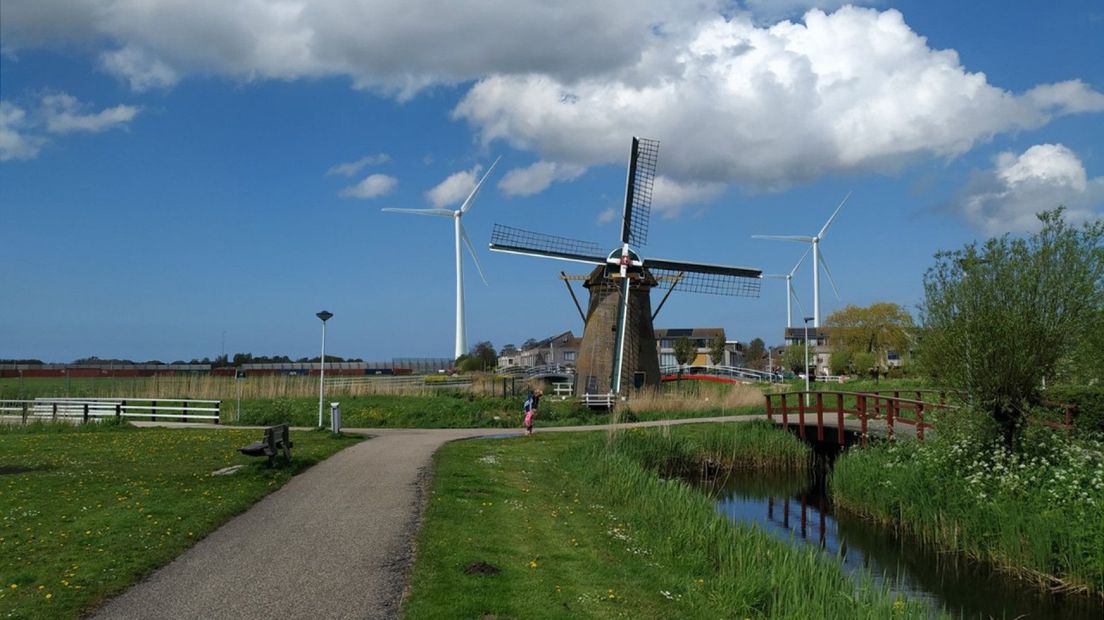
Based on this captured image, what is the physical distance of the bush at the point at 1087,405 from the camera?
747 inches

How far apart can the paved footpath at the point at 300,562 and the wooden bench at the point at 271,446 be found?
1.53 m

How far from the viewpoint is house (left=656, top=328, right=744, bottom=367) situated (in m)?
103

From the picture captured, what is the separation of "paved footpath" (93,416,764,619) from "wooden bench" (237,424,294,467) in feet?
5.01

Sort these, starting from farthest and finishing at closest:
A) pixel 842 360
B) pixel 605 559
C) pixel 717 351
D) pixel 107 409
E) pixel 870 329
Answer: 1. pixel 717 351
2. pixel 870 329
3. pixel 842 360
4. pixel 107 409
5. pixel 605 559

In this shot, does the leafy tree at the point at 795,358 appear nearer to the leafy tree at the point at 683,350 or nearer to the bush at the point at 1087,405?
the leafy tree at the point at 683,350

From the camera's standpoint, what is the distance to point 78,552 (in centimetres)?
977

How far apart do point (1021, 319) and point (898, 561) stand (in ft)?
18.3

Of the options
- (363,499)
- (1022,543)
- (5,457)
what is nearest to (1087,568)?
(1022,543)

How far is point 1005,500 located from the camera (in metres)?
13.9

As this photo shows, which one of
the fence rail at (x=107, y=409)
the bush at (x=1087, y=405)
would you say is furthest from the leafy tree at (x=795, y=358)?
the bush at (x=1087, y=405)

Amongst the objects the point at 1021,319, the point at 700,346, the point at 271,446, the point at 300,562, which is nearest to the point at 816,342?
the point at 700,346

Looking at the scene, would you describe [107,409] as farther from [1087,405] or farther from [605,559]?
[1087,405]

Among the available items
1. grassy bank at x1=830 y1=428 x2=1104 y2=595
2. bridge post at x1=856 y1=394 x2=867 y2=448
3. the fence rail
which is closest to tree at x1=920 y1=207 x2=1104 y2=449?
grassy bank at x1=830 y1=428 x2=1104 y2=595

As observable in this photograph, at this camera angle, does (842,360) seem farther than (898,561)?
Yes
